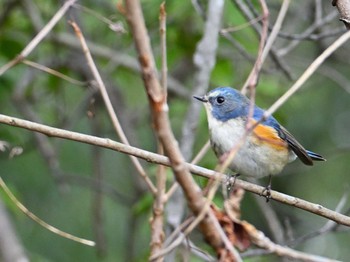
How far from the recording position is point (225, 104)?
15.2 ft

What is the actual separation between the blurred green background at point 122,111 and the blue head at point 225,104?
42cm

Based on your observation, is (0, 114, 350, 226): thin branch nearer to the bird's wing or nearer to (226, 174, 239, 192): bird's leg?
(226, 174, 239, 192): bird's leg

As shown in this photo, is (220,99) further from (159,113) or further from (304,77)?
(159,113)

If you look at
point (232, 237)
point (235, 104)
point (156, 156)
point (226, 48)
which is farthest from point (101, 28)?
point (232, 237)

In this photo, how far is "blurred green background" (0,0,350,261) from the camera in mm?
5969

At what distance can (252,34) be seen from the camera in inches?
223

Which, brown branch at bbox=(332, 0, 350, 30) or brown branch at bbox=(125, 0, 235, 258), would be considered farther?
brown branch at bbox=(332, 0, 350, 30)

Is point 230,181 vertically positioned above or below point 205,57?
below

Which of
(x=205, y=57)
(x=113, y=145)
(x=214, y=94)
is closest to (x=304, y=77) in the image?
(x=113, y=145)

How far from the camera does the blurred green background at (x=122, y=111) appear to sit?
5.97 metres

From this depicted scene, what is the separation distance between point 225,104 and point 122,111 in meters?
2.24

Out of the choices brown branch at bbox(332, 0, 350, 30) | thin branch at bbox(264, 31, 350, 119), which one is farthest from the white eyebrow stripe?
thin branch at bbox(264, 31, 350, 119)

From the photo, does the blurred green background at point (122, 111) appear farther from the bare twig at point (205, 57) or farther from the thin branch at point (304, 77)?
the thin branch at point (304, 77)

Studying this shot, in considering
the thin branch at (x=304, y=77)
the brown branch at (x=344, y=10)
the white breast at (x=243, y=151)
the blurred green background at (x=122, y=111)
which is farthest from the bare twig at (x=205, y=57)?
the thin branch at (x=304, y=77)
